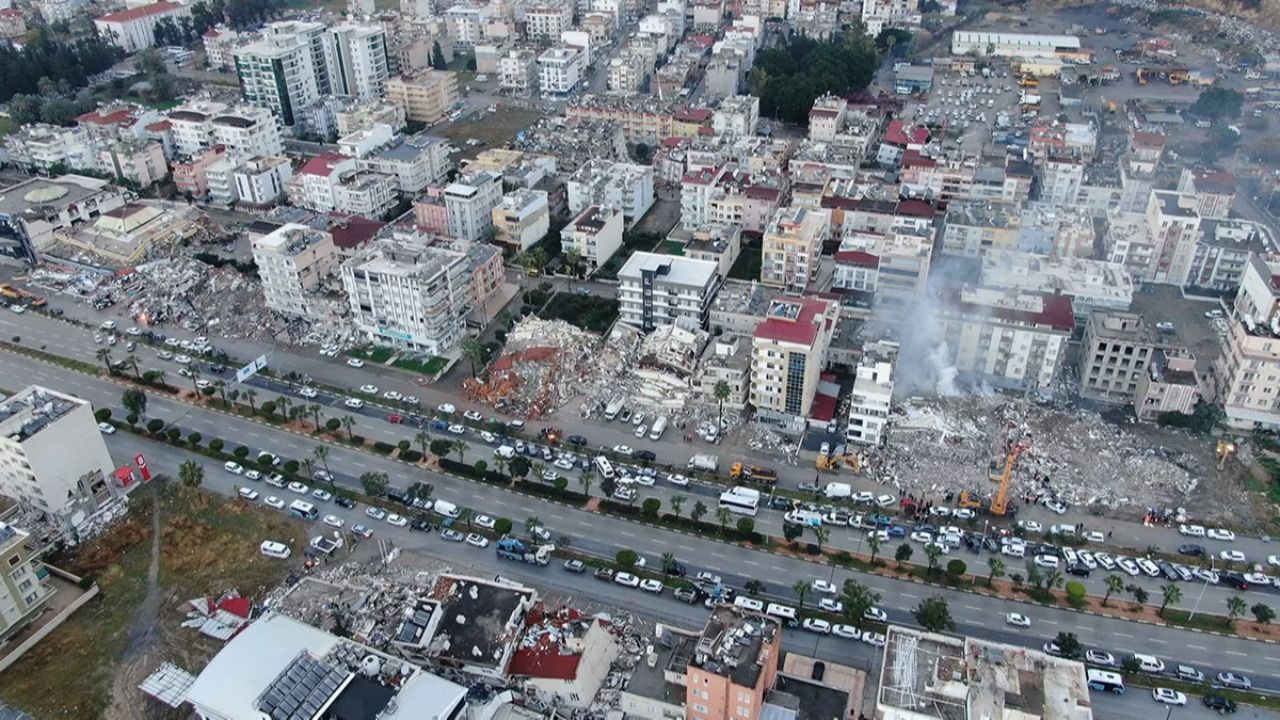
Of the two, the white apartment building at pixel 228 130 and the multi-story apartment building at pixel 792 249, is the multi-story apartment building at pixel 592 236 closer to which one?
the multi-story apartment building at pixel 792 249

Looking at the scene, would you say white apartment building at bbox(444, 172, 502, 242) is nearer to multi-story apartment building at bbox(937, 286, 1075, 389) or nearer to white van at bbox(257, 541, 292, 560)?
white van at bbox(257, 541, 292, 560)

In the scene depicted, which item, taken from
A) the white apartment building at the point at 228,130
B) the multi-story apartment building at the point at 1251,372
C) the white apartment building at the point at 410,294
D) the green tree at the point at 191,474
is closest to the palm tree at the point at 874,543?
the multi-story apartment building at the point at 1251,372

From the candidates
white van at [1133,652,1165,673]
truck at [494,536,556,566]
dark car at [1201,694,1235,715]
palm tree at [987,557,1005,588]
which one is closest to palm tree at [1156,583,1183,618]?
white van at [1133,652,1165,673]

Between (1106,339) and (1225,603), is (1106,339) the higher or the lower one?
the higher one

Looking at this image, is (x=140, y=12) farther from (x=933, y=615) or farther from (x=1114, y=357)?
(x=933, y=615)

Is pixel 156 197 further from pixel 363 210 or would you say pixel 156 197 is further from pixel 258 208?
pixel 363 210

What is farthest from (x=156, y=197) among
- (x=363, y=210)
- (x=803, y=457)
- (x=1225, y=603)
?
(x=1225, y=603)
